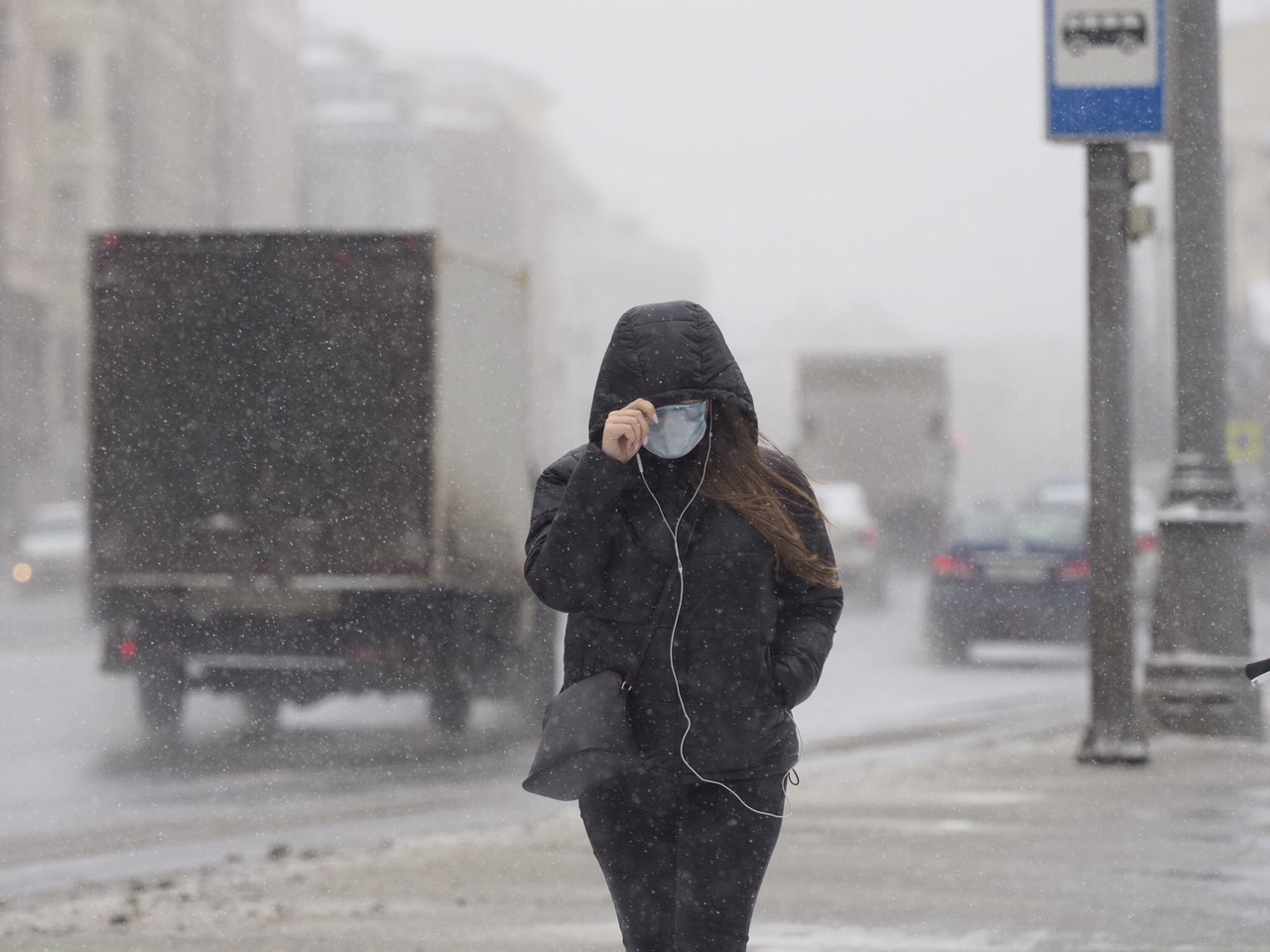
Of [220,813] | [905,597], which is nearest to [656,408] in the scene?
[220,813]

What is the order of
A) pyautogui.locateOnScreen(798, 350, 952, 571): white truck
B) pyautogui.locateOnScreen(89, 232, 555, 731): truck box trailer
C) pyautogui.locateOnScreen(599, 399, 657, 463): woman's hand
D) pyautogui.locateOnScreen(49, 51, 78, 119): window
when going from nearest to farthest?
1. pyautogui.locateOnScreen(599, 399, 657, 463): woman's hand
2. pyautogui.locateOnScreen(89, 232, 555, 731): truck box trailer
3. pyautogui.locateOnScreen(798, 350, 952, 571): white truck
4. pyautogui.locateOnScreen(49, 51, 78, 119): window

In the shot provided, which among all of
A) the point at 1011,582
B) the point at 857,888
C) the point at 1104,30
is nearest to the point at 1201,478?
the point at 1104,30

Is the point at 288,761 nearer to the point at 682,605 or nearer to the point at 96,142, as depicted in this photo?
the point at 682,605

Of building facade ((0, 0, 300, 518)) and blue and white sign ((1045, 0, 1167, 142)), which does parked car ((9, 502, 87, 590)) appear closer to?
building facade ((0, 0, 300, 518))

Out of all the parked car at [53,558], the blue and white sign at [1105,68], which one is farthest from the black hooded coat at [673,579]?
the parked car at [53,558]

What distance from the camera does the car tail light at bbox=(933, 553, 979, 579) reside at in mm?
17578

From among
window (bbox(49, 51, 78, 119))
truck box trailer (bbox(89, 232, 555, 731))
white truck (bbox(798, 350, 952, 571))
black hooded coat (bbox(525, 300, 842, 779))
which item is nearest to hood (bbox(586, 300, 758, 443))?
black hooded coat (bbox(525, 300, 842, 779))

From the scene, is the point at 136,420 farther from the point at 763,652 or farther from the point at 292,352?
the point at 763,652

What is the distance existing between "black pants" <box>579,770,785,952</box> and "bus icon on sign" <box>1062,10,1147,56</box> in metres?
6.46

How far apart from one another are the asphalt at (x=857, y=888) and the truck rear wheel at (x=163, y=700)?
357cm

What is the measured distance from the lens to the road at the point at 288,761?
779cm

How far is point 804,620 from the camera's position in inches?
142

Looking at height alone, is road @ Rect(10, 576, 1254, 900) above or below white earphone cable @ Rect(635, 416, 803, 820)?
below

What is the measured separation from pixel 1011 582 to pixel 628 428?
1451cm
